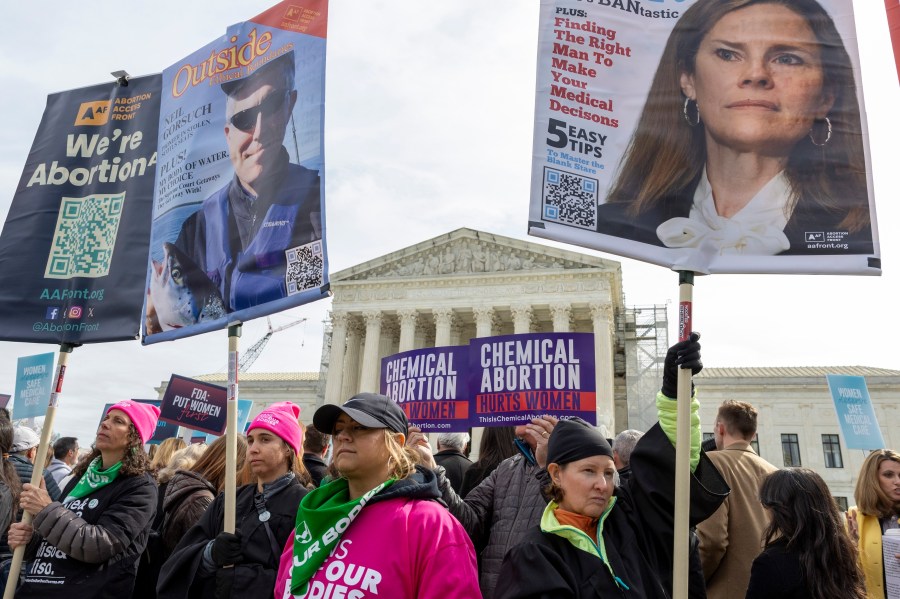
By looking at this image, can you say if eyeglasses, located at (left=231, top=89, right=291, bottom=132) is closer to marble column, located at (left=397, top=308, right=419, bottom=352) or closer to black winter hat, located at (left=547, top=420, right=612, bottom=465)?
black winter hat, located at (left=547, top=420, right=612, bottom=465)

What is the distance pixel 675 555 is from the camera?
2662 millimetres

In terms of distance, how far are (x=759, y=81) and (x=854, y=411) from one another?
981 centimetres

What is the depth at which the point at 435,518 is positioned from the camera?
2.55m

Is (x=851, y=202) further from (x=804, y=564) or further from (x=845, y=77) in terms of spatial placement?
(x=804, y=564)

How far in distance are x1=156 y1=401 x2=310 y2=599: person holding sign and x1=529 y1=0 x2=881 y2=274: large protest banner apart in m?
2.10

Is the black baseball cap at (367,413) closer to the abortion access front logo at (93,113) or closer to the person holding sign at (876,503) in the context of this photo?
the person holding sign at (876,503)

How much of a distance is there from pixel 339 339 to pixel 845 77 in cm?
4207

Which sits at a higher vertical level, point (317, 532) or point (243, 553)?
point (317, 532)

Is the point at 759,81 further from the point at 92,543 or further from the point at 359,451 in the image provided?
the point at 92,543

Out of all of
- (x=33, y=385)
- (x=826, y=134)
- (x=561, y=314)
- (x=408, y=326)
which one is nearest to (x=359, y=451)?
(x=826, y=134)

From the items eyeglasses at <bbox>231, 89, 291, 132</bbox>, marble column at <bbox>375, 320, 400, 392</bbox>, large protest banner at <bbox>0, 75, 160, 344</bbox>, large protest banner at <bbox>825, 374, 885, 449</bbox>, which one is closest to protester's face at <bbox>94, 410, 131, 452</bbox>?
large protest banner at <bbox>0, 75, 160, 344</bbox>

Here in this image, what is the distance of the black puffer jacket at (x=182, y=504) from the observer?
4777 millimetres

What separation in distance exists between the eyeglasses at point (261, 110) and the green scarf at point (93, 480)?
260 cm

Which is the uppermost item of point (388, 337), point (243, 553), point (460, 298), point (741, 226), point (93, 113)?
point (460, 298)
